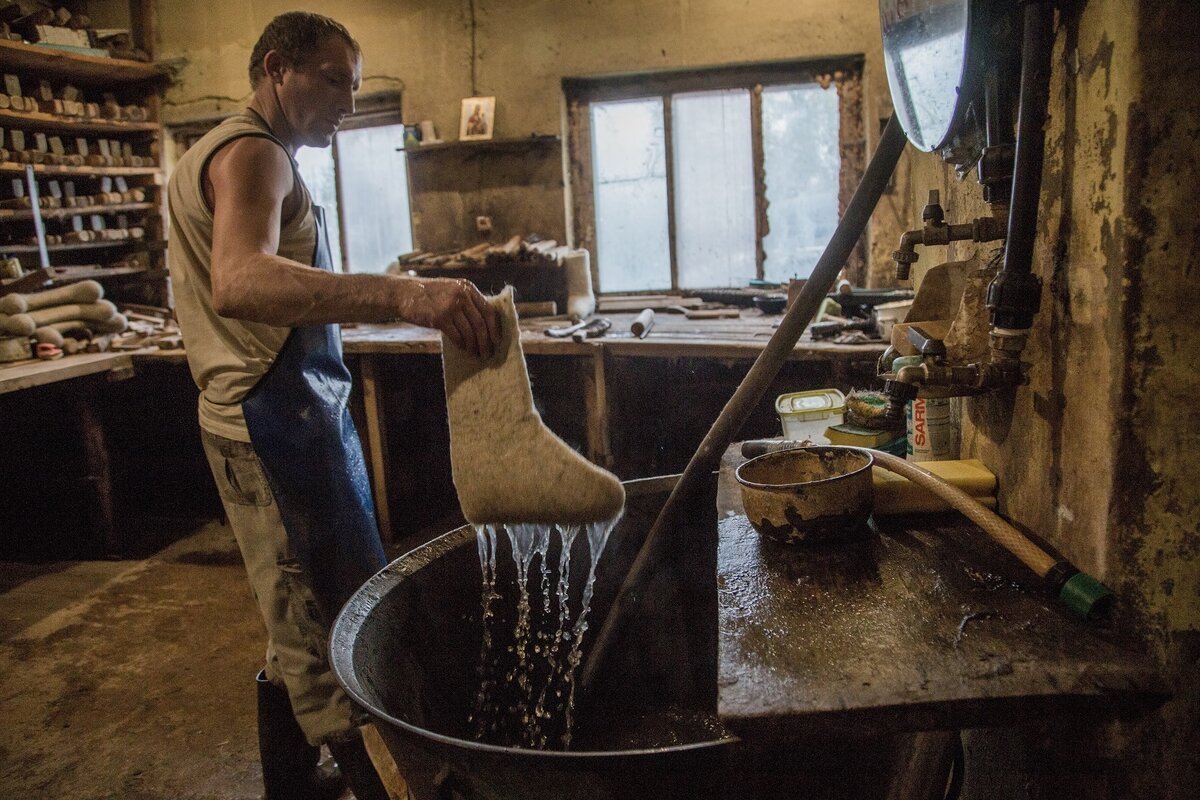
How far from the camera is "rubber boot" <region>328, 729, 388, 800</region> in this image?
2176 millimetres

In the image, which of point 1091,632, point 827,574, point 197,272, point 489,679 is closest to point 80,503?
point 197,272

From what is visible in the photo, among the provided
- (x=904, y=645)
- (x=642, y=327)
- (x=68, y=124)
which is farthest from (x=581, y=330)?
(x=68, y=124)

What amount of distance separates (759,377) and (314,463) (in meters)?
1.21

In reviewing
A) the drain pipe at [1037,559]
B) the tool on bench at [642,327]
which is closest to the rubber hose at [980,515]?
the drain pipe at [1037,559]

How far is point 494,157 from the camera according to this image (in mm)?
5793

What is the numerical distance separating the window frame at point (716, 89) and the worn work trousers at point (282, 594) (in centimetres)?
407

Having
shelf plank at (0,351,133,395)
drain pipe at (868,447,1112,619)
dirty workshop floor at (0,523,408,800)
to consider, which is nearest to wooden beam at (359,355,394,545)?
dirty workshop floor at (0,523,408,800)

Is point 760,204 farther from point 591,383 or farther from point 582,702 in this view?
point 582,702

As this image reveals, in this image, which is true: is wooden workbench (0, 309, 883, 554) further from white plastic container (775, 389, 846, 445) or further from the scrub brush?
the scrub brush

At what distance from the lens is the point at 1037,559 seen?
4.05ft

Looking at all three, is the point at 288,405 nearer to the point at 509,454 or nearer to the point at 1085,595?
the point at 509,454

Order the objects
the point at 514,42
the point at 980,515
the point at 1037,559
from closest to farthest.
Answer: the point at 1037,559, the point at 980,515, the point at 514,42

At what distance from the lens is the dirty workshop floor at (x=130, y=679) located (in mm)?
2748

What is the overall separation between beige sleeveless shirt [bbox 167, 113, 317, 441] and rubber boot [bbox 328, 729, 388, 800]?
86 centimetres
